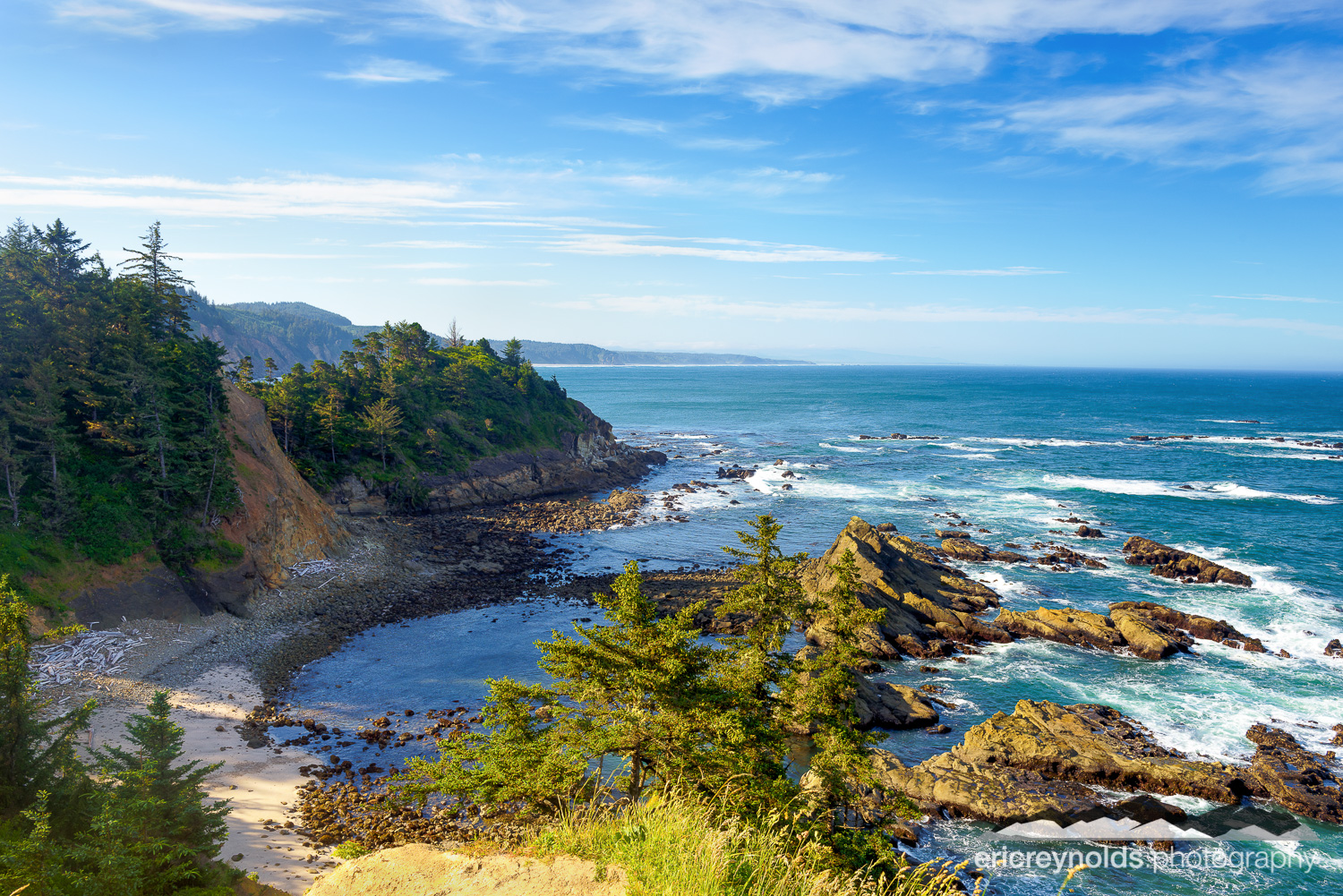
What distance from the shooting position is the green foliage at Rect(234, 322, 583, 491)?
5753 cm

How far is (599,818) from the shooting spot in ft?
31.0

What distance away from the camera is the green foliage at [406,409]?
57.5 metres

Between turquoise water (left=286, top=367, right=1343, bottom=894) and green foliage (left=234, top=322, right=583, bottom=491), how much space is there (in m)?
18.6

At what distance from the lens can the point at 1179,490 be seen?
71.0 meters

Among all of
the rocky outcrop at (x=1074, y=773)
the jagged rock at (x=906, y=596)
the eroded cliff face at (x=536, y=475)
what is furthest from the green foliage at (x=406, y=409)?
the rocky outcrop at (x=1074, y=773)

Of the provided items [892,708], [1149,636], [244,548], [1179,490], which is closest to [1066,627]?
[1149,636]

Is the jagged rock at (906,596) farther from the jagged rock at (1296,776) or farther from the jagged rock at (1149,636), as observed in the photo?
the jagged rock at (1296,776)

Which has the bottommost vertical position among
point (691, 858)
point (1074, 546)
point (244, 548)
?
point (1074, 546)

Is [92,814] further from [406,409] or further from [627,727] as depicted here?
[406,409]

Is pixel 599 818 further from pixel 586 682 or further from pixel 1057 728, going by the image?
pixel 1057 728

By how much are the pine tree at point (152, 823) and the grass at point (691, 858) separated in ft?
30.4

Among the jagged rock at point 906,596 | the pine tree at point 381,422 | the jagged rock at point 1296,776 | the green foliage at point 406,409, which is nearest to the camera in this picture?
the jagged rock at point 1296,776

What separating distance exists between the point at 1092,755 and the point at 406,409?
6515 cm

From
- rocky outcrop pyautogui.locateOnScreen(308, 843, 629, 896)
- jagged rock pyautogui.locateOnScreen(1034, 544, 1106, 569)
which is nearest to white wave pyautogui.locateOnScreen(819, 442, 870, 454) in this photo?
jagged rock pyautogui.locateOnScreen(1034, 544, 1106, 569)
